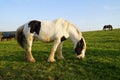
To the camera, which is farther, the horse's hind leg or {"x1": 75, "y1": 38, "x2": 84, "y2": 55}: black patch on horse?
{"x1": 75, "y1": 38, "x2": 84, "y2": 55}: black patch on horse

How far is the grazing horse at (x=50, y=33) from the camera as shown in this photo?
1334 cm

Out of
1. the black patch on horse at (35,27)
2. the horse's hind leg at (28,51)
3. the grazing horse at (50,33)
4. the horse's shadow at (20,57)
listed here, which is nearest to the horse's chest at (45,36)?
the grazing horse at (50,33)

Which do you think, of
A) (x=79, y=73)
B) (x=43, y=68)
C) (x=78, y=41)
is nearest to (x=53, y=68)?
(x=43, y=68)

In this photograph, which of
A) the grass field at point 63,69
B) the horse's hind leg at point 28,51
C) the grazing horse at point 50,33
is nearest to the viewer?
the grass field at point 63,69

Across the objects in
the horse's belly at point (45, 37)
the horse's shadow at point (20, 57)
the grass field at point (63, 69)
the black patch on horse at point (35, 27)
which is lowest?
the grass field at point (63, 69)

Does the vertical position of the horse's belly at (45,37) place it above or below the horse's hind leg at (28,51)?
above

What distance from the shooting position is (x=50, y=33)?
13.4 metres

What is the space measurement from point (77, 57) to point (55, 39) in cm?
168

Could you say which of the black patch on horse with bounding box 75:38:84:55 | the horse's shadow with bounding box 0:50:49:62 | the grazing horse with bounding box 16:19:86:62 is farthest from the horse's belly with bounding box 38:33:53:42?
the black patch on horse with bounding box 75:38:84:55

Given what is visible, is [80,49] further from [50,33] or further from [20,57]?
[20,57]

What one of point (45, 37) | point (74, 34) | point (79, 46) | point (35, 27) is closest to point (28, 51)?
point (45, 37)

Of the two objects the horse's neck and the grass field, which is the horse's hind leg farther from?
the horse's neck

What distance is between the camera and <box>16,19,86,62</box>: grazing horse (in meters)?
13.3

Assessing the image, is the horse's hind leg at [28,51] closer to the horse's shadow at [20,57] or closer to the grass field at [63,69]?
the grass field at [63,69]
